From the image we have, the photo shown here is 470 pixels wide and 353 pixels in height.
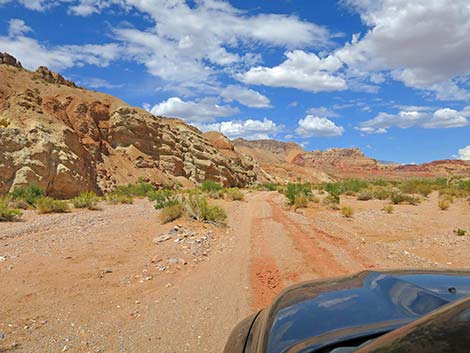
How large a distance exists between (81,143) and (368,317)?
3616 centimetres

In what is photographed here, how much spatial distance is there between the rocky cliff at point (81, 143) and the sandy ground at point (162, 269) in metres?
15.6

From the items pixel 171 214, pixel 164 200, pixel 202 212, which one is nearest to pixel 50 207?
pixel 164 200

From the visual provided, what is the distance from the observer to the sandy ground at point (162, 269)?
16.1 ft

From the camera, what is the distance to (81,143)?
35.3 meters

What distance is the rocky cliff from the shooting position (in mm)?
28125

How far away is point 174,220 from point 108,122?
109 ft

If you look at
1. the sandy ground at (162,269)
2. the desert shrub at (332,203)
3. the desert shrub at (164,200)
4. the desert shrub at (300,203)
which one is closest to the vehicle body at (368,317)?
the sandy ground at (162,269)

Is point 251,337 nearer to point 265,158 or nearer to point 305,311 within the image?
point 305,311

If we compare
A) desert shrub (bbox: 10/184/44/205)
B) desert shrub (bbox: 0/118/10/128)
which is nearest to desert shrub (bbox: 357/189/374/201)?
desert shrub (bbox: 10/184/44/205)

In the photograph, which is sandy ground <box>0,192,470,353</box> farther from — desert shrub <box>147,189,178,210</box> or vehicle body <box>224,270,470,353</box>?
vehicle body <box>224,270,470,353</box>

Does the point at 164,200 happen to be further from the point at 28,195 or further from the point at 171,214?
the point at 28,195

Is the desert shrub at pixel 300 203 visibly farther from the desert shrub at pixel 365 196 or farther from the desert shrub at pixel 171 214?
the desert shrub at pixel 171 214

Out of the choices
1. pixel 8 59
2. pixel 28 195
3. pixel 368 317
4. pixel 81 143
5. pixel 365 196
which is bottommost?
pixel 28 195

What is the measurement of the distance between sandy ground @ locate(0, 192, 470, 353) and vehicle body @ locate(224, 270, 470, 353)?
7.51ft
